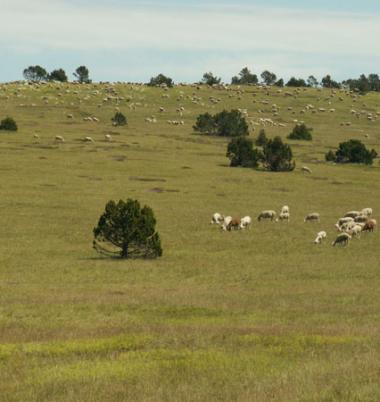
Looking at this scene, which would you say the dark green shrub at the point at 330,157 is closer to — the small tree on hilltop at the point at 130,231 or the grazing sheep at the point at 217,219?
the grazing sheep at the point at 217,219

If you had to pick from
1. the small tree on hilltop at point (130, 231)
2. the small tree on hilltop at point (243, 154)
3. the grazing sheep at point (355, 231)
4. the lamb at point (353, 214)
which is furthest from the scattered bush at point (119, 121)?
the small tree on hilltop at point (130, 231)

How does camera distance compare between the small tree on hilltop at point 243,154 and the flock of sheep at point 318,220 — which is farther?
the small tree on hilltop at point 243,154

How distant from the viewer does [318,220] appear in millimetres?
40688

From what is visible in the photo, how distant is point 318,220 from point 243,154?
24.3 m

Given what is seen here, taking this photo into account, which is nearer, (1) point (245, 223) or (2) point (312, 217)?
(1) point (245, 223)

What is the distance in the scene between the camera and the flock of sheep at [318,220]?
34.6 m

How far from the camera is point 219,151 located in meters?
73.2

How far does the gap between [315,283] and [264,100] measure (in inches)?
3990

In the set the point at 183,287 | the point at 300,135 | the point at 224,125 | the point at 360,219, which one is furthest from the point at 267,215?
the point at 224,125

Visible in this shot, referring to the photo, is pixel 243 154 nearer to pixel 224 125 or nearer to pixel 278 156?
pixel 278 156

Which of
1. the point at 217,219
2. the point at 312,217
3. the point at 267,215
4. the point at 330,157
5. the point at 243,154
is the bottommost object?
the point at 217,219

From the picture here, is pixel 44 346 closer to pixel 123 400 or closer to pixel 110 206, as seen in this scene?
pixel 123 400

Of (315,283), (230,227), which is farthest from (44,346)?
(230,227)

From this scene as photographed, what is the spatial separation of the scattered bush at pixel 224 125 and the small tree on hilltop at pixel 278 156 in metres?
22.2
